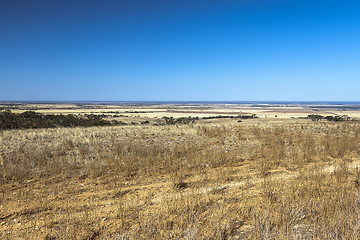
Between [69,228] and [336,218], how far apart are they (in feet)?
14.6

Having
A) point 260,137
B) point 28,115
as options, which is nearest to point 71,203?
point 260,137

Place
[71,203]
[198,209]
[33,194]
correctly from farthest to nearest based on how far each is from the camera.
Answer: [33,194], [71,203], [198,209]

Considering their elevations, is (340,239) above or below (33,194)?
above

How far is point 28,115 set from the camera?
120ft

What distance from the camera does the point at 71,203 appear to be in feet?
17.4

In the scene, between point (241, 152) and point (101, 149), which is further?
point (101, 149)

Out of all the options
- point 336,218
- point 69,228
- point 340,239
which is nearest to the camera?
point 340,239

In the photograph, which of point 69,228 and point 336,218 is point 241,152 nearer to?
point 336,218

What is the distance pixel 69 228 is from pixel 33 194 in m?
3.02

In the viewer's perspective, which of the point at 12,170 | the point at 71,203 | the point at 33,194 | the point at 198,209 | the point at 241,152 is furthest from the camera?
the point at 241,152

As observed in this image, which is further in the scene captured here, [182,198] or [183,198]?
[183,198]

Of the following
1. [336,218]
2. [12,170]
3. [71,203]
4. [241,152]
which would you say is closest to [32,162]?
[12,170]

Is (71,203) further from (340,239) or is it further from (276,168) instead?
(276,168)

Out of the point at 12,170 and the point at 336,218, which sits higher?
the point at 336,218
